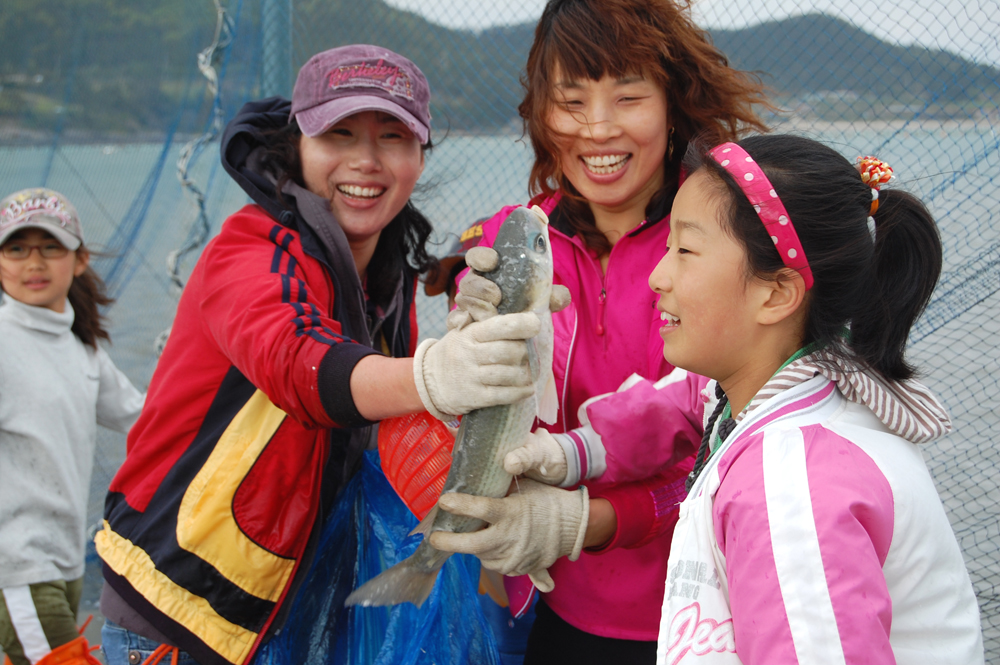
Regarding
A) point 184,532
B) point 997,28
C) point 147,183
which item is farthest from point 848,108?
point 147,183

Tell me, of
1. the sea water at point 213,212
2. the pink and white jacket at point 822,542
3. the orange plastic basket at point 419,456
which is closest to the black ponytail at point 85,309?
the sea water at point 213,212

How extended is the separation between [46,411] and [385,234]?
2.12 m

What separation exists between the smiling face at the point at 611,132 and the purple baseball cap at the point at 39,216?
298 centimetres

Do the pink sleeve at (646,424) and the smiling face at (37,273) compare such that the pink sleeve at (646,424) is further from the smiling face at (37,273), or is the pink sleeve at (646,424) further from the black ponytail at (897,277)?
the smiling face at (37,273)

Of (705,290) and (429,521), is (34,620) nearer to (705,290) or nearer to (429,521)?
(429,521)

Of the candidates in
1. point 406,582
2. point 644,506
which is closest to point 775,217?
point 644,506

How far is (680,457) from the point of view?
2219mm

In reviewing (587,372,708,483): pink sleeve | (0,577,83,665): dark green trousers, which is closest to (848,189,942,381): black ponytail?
(587,372,708,483): pink sleeve

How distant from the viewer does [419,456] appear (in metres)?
2.13

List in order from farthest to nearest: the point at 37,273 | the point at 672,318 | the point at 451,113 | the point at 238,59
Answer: the point at 451,113 < the point at 238,59 < the point at 37,273 < the point at 672,318

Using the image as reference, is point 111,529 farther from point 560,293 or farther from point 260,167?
point 560,293

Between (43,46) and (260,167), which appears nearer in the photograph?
(260,167)

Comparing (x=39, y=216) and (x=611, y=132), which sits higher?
(x=611, y=132)

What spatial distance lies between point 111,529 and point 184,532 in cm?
35
